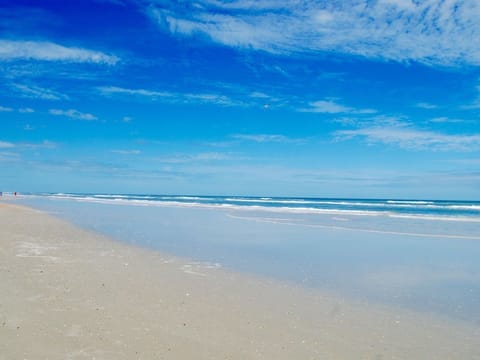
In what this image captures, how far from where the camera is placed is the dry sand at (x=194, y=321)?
4227 mm

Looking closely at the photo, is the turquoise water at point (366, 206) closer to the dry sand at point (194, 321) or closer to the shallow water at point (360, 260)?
the shallow water at point (360, 260)

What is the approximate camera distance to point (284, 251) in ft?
36.4

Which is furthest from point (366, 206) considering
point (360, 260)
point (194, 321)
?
point (194, 321)

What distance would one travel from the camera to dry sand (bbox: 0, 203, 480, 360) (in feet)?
13.9

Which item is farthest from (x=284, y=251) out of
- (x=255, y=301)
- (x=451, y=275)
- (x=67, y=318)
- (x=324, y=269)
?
(x=67, y=318)

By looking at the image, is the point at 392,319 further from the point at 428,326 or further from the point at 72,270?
the point at 72,270

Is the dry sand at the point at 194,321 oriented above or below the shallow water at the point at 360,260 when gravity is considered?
below

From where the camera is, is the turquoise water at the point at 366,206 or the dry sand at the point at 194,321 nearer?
the dry sand at the point at 194,321

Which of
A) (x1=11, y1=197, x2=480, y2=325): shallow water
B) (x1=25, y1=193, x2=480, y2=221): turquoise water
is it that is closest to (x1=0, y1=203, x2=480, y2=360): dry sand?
(x1=11, y1=197, x2=480, y2=325): shallow water

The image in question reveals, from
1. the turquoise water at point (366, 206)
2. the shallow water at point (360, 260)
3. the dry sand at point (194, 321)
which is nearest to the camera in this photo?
the dry sand at point (194, 321)

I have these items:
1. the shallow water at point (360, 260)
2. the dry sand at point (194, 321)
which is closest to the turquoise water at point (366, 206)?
the shallow water at point (360, 260)

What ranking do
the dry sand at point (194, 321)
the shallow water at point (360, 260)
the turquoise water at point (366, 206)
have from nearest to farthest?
the dry sand at point (194, 321) < the shallow water at point (360, 260) < the turquoise water at point (366, 206)

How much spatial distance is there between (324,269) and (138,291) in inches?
166

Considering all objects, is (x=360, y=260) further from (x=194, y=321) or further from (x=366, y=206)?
(x=366, y=206)
